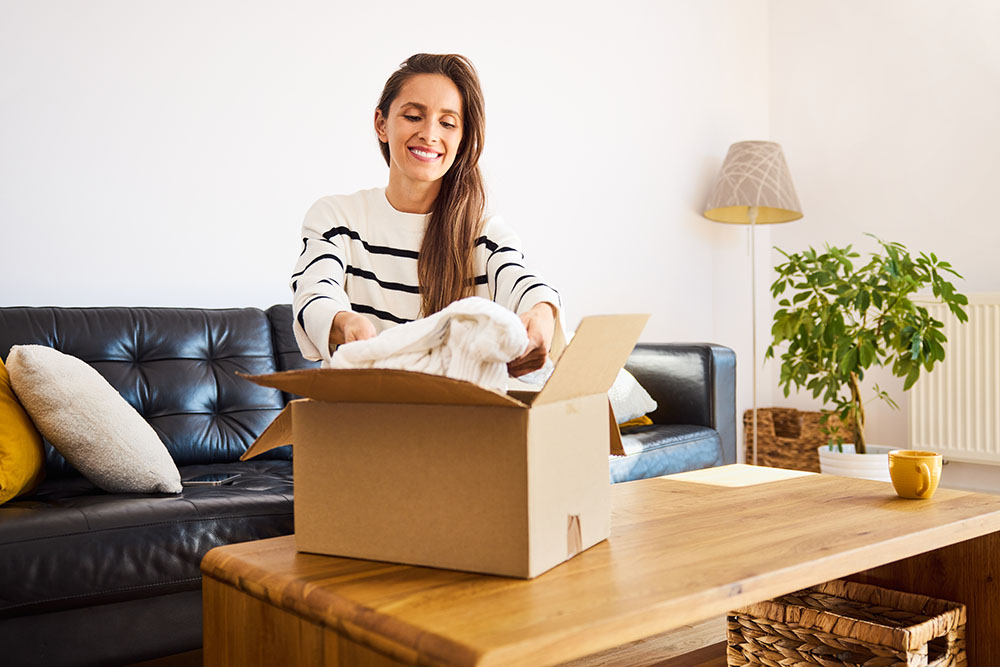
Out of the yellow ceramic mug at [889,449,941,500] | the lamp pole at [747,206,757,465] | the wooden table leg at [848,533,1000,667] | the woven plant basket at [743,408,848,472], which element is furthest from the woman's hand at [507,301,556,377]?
the woven plant basket at [743,408,848,472]

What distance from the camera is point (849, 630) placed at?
1.28m

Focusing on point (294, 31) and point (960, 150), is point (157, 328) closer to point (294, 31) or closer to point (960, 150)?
point (294, 31)

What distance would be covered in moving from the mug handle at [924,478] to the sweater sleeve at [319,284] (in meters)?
0.88

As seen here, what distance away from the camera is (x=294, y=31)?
2.81m

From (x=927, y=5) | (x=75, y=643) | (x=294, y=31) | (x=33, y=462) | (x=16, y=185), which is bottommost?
(x=75, y=643)

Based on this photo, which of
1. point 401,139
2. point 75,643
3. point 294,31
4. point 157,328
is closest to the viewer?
point 401,139

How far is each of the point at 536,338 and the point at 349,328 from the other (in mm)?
226

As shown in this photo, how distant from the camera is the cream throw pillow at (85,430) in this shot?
1.70 metres

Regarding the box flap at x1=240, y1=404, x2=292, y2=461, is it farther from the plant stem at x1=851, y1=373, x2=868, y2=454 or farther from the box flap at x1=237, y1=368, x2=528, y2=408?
the plant stem at x1=851, y1=373, x2=868, y2=454

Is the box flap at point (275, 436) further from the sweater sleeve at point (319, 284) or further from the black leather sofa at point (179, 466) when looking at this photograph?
the black leather sofa at point (179, 466)

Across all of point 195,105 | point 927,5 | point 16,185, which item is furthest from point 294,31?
point 927,5

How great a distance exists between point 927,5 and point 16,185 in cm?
362

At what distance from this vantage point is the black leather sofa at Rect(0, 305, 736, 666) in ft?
4.78

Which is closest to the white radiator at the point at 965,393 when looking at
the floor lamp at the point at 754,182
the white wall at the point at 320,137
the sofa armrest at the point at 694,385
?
the floor lamp at the point at 754,182
